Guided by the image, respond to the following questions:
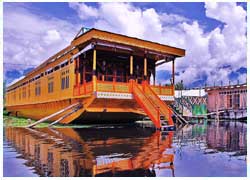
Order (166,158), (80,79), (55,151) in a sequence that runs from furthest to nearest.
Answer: (80,79), (55,151), (166,158)

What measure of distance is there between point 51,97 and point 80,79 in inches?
121

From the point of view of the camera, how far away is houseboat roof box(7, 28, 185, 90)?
12.4 meters

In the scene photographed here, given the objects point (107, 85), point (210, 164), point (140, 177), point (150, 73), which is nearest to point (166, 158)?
point (210, 164)

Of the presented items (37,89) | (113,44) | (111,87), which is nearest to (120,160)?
(111,87)

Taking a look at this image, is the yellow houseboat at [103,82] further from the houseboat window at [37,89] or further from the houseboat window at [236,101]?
the houseboat window at [236,101]

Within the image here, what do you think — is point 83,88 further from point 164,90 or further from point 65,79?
point 164,90

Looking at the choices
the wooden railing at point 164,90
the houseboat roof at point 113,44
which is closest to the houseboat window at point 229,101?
the houseboat roof at point 113,44

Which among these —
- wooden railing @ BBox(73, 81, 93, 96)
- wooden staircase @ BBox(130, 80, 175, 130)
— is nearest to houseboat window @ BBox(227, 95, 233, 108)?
wooden staircase @ BBox(130, 80, 175, 130)

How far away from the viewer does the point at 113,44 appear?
13016mm

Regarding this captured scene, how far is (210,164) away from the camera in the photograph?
4.95 meters

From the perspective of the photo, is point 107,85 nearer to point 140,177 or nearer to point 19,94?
point 140,177

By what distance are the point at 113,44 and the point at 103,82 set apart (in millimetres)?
1836

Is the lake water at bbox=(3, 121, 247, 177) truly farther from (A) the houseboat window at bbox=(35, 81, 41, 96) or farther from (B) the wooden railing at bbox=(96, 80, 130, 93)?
(A) the houseboat window at bbox=(35, 81, 41, 96)

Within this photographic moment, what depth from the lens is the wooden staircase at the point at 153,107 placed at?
11.4 m
